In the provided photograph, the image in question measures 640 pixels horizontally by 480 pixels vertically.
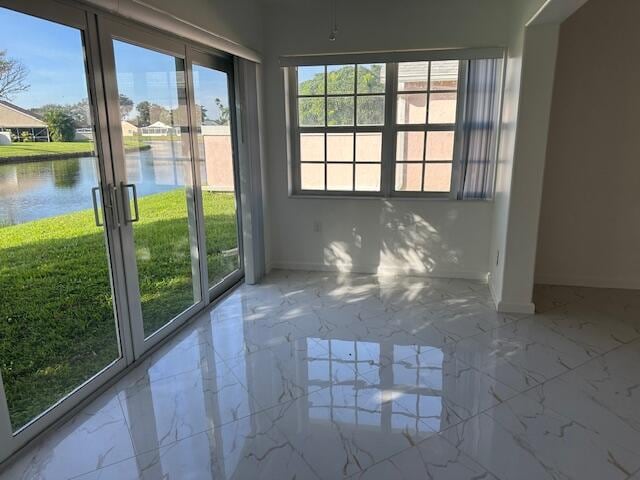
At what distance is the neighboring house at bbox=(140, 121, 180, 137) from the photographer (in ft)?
9.07

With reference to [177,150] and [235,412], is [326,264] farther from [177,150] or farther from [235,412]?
[235,412]

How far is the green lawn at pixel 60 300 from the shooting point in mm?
1989

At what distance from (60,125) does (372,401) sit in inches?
84.3

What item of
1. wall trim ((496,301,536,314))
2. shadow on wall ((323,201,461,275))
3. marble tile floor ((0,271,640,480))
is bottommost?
marble tile floor ((0,271,640,480))

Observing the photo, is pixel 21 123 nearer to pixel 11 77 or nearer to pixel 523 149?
pixel 11 77

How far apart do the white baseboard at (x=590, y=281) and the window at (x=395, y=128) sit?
40.1 inches

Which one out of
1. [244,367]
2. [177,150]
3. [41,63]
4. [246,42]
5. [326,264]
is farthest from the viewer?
[326,264]

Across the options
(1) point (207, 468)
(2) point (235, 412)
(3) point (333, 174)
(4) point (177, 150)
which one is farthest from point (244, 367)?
(3) point (333, 174)

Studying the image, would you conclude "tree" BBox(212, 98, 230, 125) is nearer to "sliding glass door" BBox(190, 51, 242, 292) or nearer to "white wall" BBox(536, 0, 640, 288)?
"sliding glass door" BBox(190, 51, 242, 292)

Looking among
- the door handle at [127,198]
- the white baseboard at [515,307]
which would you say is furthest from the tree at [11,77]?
the white baseboard at [515,307]

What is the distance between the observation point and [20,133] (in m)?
1.94

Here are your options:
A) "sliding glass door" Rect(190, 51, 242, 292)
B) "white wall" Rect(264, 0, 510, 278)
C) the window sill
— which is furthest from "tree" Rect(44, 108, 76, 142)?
the window sill

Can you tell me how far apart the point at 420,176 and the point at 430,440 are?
2.70m

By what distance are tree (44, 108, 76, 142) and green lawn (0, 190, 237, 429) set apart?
15.4 inches
